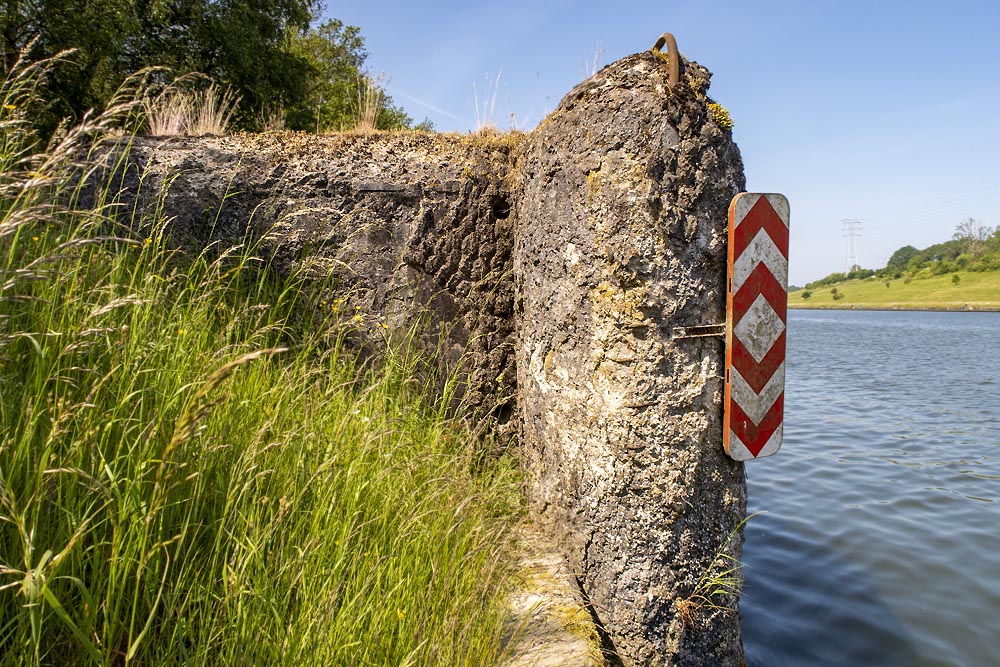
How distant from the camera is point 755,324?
2643 millimetres

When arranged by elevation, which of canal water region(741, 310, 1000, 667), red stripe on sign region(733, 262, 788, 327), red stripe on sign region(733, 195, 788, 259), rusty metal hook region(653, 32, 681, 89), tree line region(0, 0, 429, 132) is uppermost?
tree line region(0, 0, 429, 132)

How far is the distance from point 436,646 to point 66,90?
16.8 metres

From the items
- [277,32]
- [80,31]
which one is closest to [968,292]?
[277,32]

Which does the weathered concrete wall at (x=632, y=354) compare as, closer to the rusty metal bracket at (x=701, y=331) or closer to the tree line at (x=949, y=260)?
the rusty metal bracket at (x=701, y=331)

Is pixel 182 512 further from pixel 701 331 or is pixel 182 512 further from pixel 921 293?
pixel 921 293

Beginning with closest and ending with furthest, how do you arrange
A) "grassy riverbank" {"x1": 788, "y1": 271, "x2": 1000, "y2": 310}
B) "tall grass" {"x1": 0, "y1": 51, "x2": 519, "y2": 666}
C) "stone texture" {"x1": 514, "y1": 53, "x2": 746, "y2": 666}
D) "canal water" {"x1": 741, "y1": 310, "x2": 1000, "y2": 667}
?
1. "tall grass" {"x1": 0, "y1": 51, "x2": 519, "y2": 666}
2. "stone texture" {"x1": 514, "y1": 53, "x2": 746, "y2": 666}
3. "canal water" {"x1": 741, "y1": 310, "x2": 1000, "y2": 667}
4. "grassy riverbank" {"x1": 788, "y1": 271, "x2": 1000, "y2": 310}

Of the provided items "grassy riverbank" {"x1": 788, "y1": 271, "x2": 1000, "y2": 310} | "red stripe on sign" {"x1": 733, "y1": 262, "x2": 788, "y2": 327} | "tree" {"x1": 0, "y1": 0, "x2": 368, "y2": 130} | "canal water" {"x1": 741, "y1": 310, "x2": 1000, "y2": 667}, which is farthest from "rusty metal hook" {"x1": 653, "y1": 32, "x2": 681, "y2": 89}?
"grassy riverbank" {"x1": 788, "y1": 271, "x2": 1000, "y2": 310}

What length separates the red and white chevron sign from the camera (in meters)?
2.59

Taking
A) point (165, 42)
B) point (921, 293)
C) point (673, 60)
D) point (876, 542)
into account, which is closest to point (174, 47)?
point (165, 42)

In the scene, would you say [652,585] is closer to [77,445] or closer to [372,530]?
[372,530]

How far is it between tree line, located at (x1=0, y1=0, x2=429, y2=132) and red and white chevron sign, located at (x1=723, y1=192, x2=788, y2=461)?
9.68m

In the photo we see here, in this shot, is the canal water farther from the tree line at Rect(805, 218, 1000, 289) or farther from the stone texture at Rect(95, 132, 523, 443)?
the tree line at Rect(805, 218, 1000, 289)

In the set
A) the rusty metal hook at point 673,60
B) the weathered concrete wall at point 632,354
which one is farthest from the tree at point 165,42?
the rusty metal hook at point 673,60

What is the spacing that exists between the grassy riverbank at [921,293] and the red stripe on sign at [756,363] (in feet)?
274
